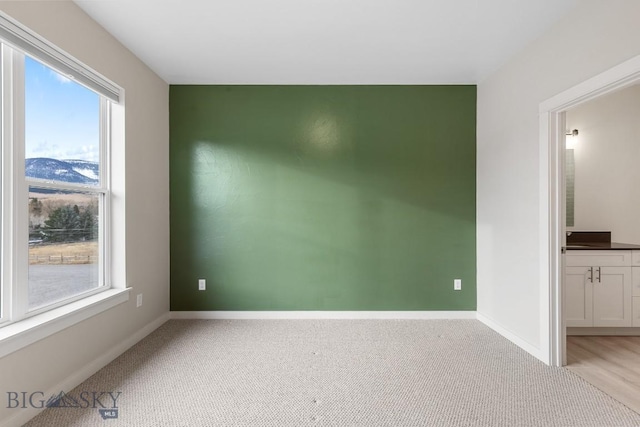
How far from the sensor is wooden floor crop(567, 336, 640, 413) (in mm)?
2010

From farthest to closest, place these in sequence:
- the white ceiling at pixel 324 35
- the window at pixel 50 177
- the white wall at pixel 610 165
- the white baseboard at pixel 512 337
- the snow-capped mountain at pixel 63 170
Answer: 1. the white wall at pixel 610 165
2. the white baseboard at pixel 512 337
3. the white ceiling at pixel 324 35
4. the snow-capped mountain at pixel 63 170
5. the window at pixel 50 177

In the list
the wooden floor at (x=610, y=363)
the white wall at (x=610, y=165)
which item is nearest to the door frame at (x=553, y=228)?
the wooden floor at (x=610, y=363)

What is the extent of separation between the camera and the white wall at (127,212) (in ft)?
5.82

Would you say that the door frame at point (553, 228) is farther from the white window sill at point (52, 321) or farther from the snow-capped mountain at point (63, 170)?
the snow-capped mountain at point (63, 170)

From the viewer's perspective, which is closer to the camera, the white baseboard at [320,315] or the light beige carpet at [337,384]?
the light beige carpet at [337,384]

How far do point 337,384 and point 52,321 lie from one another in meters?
1.86

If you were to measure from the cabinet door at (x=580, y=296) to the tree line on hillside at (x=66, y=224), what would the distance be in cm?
424

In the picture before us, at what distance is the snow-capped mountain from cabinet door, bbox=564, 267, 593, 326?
4296mm

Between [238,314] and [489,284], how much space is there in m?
2.77

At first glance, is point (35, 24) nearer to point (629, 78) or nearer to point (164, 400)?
point (164, 400)

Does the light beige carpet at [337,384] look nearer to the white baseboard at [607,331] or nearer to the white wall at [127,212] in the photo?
the white wall at [127,212]

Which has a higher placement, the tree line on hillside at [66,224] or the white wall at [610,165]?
the white wall at [610,165]

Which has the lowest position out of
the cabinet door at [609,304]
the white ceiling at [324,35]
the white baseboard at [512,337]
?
the white baseboard at [512,337]

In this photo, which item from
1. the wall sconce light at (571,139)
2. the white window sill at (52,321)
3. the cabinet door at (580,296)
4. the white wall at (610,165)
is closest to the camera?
the white window sill at (52,321)
